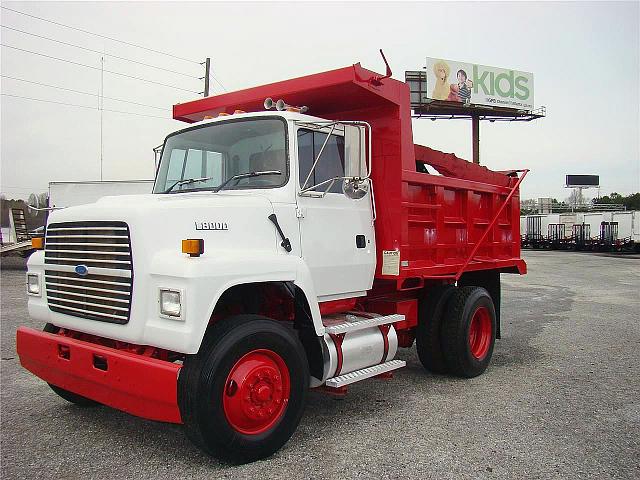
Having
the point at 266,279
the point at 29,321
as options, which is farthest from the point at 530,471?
the point at 29,321

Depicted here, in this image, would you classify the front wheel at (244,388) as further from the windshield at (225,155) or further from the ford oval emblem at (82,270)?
the windshield at (225,155)

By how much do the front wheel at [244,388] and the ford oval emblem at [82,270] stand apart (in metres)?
1.06

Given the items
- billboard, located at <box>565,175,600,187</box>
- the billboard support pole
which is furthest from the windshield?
billboard, located at <box>565,175,600,187</box>

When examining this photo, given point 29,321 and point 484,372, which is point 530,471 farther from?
point 29,321

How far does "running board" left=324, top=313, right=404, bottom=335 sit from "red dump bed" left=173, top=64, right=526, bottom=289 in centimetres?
40

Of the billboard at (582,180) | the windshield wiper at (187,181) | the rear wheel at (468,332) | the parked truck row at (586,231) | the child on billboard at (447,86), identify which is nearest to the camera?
the windshield wiper at (187,181)

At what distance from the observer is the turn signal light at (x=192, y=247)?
12.3 feet

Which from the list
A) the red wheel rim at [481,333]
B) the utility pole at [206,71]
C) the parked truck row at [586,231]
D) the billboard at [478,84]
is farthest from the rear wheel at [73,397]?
A: the billboard at [478,84]

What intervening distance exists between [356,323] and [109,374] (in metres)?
2.09

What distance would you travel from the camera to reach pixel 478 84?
49.6 m

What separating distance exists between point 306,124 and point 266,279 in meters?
1.47

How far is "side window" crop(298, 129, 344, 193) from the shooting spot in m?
4.84

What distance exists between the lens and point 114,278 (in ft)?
13.0

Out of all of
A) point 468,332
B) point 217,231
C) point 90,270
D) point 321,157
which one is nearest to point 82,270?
point 90,270
